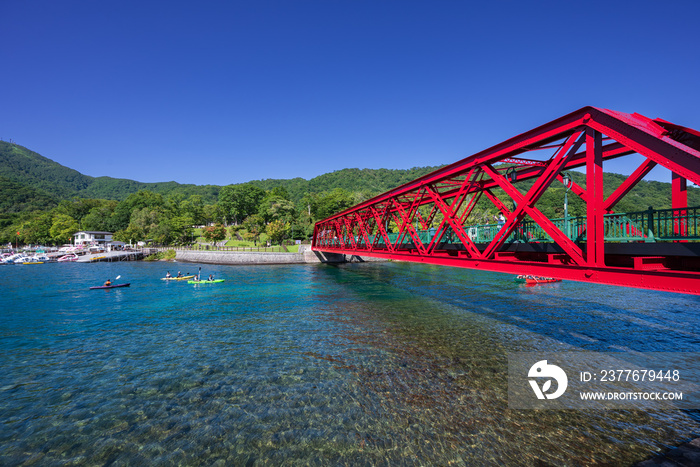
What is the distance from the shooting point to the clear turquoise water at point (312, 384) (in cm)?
840

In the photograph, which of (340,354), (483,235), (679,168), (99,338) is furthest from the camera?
(483,235)

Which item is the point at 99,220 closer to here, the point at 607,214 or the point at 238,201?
the point at 238,201

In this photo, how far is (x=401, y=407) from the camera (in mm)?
10352

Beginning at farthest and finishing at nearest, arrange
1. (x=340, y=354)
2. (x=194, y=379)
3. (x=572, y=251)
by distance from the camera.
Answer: (x=340, y=354)
(x=194, y=379)
(x=572, y=251)

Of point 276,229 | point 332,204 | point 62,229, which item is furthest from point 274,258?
point 62,229

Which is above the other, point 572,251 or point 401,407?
point 572,251

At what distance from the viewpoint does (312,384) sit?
12.0 metres

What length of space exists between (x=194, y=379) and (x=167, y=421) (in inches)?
114

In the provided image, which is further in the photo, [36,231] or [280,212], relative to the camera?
[36,231]

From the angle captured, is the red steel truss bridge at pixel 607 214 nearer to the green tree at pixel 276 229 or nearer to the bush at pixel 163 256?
the green tree at pixel 276 229

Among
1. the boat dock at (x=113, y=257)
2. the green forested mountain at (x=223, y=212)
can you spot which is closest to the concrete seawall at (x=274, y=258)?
the green forested mountain at (x=223, y=212)

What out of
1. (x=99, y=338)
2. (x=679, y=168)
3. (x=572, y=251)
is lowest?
(x=99, y=338)

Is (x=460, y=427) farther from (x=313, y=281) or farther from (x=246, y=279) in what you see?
(x=246, y=279)

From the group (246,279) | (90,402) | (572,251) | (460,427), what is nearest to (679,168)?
(572,251)
